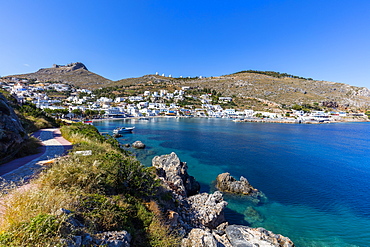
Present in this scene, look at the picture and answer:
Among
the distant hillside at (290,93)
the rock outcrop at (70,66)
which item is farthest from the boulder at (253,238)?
the rock outcrop at (70,66)

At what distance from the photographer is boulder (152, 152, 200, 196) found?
10.8m

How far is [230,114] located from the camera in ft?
317

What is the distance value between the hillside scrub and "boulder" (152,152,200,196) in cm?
424

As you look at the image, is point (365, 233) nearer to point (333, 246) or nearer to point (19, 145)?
point (333, 246)

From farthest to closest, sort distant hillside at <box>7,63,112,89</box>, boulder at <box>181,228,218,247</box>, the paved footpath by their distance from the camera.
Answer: distant hillside at <box>7,63,112,89</box> → the paved footpath → boulder at <box>181,228,218,247</box>

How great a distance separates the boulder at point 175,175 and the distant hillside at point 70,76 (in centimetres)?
16716

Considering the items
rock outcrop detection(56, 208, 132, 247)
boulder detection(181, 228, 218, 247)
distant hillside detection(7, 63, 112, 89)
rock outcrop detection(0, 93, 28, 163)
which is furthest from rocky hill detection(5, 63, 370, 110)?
rock outcrop detection(56, 208, 132, 247)

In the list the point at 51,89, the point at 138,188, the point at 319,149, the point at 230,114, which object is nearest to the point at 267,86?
the point at 230,114

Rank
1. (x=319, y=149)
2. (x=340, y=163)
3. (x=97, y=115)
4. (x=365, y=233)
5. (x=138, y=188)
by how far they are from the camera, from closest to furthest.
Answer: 1. (x=138, y=188)
2. (x=365, y=233)
3. (x=340, y=163)
4. (x=319, y=149)
5. (x=97, y=115)

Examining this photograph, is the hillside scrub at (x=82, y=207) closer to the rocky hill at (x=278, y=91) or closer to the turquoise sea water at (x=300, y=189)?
the turquoise sea water at (x=300, y=189)

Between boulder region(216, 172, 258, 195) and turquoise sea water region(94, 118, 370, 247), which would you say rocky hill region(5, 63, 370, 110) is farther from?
boulder region(216, 172, 258, 195)

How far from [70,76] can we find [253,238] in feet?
682

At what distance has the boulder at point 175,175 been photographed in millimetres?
10750

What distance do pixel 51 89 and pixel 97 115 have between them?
78.4 m
